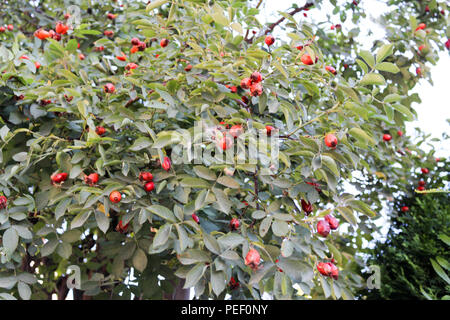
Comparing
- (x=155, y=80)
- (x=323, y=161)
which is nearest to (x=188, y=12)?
(x=155, y=80)

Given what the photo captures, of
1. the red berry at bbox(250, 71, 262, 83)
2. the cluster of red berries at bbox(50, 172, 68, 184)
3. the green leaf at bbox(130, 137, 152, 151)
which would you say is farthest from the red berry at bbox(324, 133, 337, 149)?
the cluster of red berries at bbox(50, 172, 68, 184)

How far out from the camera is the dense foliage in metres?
2.25

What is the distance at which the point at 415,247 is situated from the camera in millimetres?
2379

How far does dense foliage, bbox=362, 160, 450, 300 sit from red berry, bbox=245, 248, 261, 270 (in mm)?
1164

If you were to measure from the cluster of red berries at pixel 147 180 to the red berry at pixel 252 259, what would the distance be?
47 centimetres

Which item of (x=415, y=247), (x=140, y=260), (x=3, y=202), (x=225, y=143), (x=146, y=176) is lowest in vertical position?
(x=415, y=247)

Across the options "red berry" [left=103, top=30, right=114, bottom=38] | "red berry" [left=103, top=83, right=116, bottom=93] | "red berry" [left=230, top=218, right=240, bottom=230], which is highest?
"red berry" [left=103, top=83, right=116, bottom=93]

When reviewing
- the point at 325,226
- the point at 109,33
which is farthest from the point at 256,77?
the point at 109,33

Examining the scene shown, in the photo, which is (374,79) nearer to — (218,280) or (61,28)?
(218,280)

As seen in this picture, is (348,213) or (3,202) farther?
(3,202)

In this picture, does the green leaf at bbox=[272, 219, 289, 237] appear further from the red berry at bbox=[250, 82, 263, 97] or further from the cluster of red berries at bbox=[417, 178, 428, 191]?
the cluster of red berries at bbox=[417, 178, 428, 191]

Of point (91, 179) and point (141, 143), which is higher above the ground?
point (141, 143)

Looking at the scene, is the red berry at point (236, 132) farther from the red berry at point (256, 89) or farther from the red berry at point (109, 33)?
the red berry at point (109, 33)

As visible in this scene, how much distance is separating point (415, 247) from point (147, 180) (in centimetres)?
162
